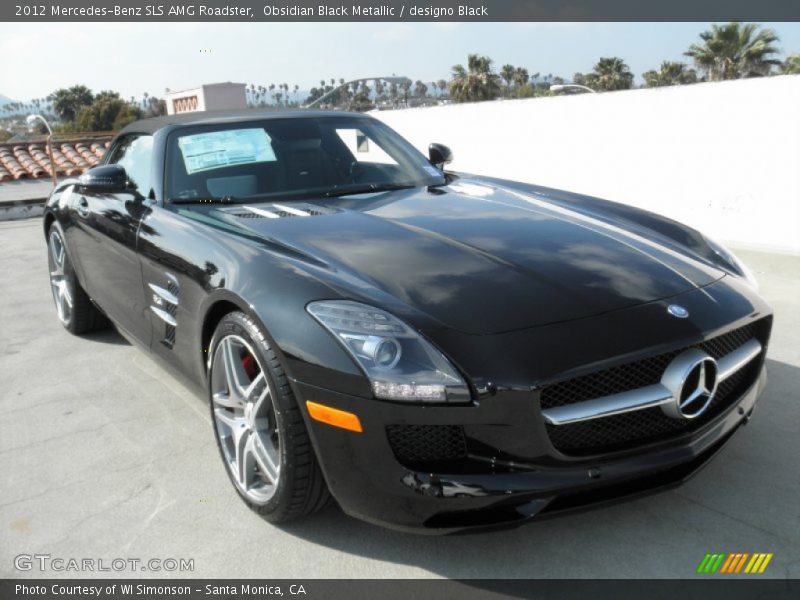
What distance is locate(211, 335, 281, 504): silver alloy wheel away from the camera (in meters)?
2.51

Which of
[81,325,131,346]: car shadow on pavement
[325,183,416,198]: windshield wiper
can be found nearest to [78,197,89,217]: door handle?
[81,325,131,346]: car shadow on pavement

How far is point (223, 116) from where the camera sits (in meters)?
3.92

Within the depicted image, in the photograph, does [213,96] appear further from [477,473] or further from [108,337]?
[477,473]

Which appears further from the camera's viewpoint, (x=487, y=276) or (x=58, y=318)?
(x=58, y=318)

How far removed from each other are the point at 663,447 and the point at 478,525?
0.59m

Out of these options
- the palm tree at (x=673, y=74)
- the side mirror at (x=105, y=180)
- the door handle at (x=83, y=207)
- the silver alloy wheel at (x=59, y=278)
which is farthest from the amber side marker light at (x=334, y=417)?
the palm tree at (x=673, y=74)

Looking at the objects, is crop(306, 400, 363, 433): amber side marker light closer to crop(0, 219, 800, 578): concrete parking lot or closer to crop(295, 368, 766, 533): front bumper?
crop(295, 368, 766, 533): front bumper

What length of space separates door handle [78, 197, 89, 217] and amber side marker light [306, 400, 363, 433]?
2.63 m

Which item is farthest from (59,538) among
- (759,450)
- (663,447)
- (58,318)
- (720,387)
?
(58,318)

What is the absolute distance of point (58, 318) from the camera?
5.41 m

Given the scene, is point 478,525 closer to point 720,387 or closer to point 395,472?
point 395,472

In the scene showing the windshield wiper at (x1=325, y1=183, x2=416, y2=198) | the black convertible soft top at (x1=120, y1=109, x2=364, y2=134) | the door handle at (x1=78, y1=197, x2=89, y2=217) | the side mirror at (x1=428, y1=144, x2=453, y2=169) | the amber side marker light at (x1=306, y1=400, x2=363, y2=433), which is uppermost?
the black convertible soft top at (x1=120, y1=109, x2=364, y2=134)

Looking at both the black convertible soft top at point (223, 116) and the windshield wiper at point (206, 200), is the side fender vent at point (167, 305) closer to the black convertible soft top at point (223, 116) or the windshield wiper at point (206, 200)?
the windshield wiper at point (206, 200)

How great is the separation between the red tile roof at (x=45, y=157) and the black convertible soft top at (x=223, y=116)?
16.0m
